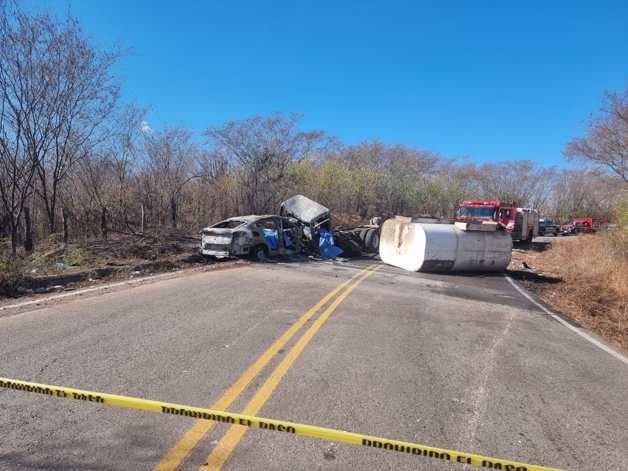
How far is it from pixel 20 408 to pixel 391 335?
13.6ft

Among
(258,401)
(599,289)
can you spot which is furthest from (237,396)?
(599,289)

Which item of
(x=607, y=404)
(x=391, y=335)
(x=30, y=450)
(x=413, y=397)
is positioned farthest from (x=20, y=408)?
(x=607, y=404)

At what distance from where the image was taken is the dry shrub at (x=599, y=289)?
295 inches

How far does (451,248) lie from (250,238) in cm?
609

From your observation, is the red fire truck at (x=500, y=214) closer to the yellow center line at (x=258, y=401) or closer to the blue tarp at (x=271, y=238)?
the blue tarp at (x=271, y=238)

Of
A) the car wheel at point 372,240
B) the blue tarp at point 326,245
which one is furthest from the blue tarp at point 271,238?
the car wheel at point 372,240

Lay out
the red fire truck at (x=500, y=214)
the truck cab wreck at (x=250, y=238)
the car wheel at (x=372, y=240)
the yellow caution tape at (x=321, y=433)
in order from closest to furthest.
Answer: the yellow caution tape at (x=321, y=433)
the truck cab wreck at (x=250, y=238)
the car wheel at (x=372, y=240)
the red fire truck at (x=500, y=214)

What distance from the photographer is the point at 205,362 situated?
438 cm

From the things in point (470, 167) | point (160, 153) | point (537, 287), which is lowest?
point (537, 287)

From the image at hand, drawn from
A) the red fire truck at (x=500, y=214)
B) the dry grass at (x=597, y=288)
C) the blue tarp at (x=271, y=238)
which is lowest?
the dry grass at (x=597, y=288)

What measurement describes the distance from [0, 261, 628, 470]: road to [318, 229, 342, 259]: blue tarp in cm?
831

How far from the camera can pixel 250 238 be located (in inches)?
510

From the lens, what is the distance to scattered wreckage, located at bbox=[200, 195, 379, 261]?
1271 cm

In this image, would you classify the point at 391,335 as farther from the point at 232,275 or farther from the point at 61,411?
the point at 232,275
